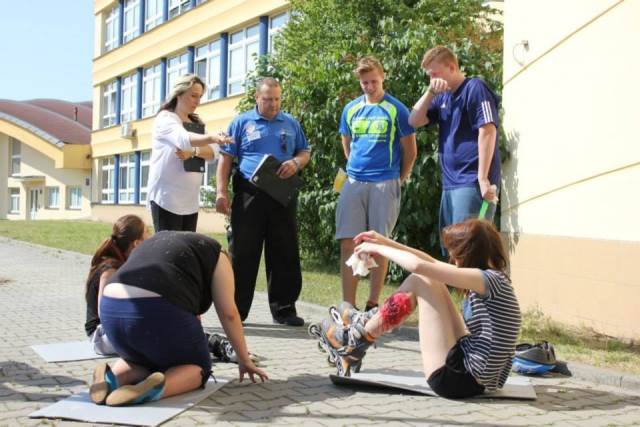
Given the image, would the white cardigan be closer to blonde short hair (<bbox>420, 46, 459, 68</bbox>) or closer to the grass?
blonde short hair (<bbox>420, 46, 459, 68</bbox>)

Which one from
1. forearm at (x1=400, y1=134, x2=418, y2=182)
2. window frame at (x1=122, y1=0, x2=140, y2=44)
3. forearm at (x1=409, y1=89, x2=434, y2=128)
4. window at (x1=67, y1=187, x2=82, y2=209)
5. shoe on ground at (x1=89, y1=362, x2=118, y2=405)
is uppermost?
window frame at (x1=122, y1=0, x2=140, y2=44)

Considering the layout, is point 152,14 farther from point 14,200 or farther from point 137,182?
point 14,200

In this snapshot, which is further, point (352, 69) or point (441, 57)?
point (352, 69)

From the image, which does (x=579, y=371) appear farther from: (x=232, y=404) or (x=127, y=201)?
(x=127, y=201)

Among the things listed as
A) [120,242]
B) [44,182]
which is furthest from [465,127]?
[44,182]

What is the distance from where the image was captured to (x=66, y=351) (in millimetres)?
5945

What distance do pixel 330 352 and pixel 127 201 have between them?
114 feet

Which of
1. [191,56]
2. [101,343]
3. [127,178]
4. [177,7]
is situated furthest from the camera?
[127,178]

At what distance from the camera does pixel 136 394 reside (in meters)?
4.23

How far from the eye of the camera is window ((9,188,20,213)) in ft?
175

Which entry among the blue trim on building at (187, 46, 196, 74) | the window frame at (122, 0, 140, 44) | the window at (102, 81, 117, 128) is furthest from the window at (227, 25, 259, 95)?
the window at (102, 81, 117, 128)

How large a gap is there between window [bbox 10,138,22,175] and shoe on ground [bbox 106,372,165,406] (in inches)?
2047

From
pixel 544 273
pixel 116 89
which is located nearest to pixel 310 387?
pixel 544 273

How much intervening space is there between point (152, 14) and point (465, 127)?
3261 cm
